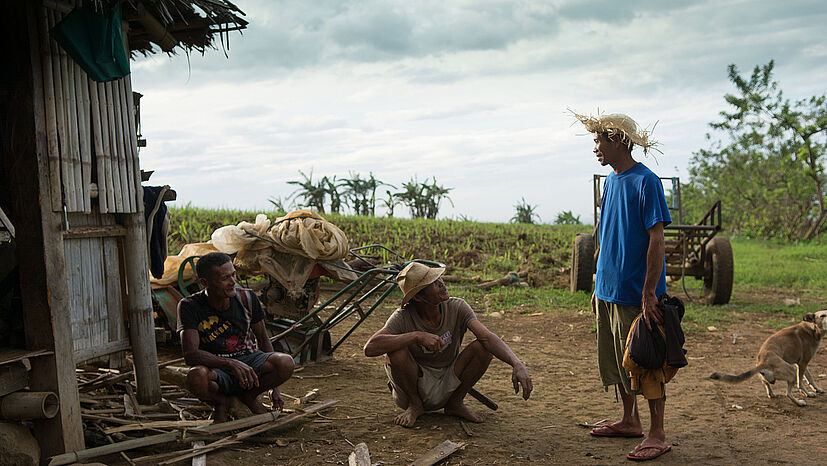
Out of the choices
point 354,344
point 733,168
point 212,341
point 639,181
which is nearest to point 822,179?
point 733,168

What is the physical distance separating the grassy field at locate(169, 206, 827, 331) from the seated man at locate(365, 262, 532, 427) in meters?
5.54

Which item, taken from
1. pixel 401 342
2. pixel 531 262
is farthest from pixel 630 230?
pixel 531 262

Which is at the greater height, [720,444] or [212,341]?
[212,341]

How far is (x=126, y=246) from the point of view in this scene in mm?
5199

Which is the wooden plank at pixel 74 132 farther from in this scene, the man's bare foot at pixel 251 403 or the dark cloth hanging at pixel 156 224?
the man's bare foot at pixel 251 403

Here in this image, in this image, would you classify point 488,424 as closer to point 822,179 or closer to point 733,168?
point 822,179

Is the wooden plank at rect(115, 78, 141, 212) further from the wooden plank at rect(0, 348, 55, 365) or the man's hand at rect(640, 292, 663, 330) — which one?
the man's hand at rect(640, 292, 663, 330)

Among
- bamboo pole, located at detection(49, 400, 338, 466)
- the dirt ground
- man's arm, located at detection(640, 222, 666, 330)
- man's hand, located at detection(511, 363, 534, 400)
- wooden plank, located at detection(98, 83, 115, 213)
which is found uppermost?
wooden plank, located at detection(98, 83, 115, 213)

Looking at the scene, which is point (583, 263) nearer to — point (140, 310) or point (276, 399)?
point (276, 399)

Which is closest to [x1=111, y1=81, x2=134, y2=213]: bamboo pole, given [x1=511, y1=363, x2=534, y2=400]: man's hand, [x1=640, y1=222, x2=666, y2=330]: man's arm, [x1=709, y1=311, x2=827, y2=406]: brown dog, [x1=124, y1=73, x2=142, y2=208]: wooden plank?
[x1=124, y1=73, x2=142, y2=208]: wooden plank

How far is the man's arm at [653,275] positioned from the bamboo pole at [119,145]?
389cm

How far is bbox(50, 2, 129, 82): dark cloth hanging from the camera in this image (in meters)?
4.40

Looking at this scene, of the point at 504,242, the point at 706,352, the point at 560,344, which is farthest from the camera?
the point at 504,242

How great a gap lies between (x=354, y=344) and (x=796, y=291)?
892cm
